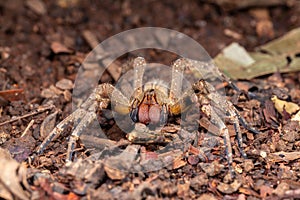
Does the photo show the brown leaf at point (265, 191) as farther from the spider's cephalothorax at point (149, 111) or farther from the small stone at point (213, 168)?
the spider's cephalothorax at point (149, 111)

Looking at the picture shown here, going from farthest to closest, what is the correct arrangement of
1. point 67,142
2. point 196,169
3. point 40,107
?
point 40,107 < point 67,142 < point 196,169

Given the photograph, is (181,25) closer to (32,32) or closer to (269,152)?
(32,32)

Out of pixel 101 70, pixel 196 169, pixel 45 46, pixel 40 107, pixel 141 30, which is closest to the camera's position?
pixel 196 169

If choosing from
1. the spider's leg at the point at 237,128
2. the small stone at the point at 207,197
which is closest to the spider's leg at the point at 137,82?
the spider's leg at the point at 237,128

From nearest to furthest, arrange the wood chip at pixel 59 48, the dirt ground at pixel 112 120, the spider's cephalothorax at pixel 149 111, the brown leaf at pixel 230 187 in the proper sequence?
1. the dirt ground at pixel 112 120
2. the brown leaf at pixel 230 187
3. the spider's cephalothorax at pixel 149 111
4. the wood chip at pixel 59 48

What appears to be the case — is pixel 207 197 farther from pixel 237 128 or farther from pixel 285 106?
pixel 285 106

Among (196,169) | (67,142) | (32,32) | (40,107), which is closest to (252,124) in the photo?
(196,169)

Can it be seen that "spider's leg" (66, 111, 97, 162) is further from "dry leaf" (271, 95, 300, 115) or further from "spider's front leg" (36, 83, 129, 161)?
"dry leaf" (271, 95, 300, 115)
